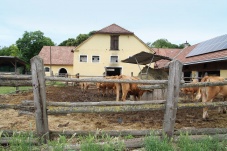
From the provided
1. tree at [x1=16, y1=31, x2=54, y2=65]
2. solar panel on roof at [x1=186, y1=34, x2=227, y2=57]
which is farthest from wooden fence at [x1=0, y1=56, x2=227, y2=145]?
tree at [x1=16, y1=31, x2=54, y2=65]

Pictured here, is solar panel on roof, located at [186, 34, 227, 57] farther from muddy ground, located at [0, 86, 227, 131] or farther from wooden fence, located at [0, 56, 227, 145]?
wooden fence, located at [0, 56, 227, 145]

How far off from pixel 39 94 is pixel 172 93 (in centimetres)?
229

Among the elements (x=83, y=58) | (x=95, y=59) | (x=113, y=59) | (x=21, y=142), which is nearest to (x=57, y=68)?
(x=83, y=58)

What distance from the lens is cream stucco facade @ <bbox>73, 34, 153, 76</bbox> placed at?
3027 cm

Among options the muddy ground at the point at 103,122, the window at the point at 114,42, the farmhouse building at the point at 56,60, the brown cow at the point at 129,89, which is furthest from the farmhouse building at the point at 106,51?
the muddy ground at the point at 103,122

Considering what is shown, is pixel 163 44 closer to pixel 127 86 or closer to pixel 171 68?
pixel 127 86

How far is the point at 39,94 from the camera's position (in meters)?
3.89

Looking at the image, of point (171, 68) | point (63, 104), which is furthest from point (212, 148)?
point (63, 104)

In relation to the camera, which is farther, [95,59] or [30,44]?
[30,44]

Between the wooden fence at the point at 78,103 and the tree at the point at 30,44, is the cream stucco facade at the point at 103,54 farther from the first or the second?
the tree at the point at 30,44

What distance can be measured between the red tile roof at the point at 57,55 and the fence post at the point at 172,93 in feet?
108

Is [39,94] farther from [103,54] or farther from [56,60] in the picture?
[56,60]

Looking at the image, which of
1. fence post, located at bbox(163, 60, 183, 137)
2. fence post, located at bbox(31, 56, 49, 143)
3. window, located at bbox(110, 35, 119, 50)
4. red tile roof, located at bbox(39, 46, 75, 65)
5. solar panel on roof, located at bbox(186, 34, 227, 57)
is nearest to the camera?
fence post, located at bbox(31, 56, 49, 143)

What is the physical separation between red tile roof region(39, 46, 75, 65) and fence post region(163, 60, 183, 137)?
32858 mm
